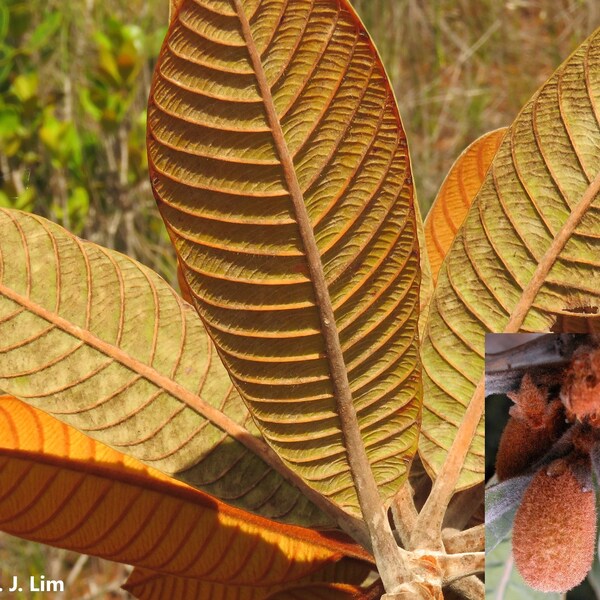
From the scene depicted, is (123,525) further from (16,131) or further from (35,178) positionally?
(35,178)

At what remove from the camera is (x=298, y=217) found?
17.5 inches

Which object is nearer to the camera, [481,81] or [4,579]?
[4,579]

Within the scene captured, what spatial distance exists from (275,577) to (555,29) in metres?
3.00

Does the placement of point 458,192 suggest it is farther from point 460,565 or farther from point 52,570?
point 52,570

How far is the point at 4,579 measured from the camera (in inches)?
84.5

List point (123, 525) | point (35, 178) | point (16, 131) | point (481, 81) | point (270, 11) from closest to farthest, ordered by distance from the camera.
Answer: point (270, 11) → point (123, 525) → point (16, 131) → point (35, 178) → point (481, 81)

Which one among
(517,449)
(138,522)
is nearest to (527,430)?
(517,449)

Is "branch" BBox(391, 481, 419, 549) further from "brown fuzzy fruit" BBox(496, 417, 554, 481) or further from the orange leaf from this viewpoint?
the orange leaf

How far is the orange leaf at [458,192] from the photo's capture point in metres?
0.73

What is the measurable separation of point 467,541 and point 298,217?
0.22 metres

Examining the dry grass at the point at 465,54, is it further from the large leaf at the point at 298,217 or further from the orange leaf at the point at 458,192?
the large leaf at the point at 298,217

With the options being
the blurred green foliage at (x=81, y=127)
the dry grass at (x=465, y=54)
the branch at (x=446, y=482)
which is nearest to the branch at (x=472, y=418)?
the branch at (x=446, y=482)

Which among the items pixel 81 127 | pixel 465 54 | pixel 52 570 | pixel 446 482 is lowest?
pixel 52 570

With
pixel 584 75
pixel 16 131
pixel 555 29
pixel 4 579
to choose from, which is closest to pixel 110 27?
pixel 16 131
